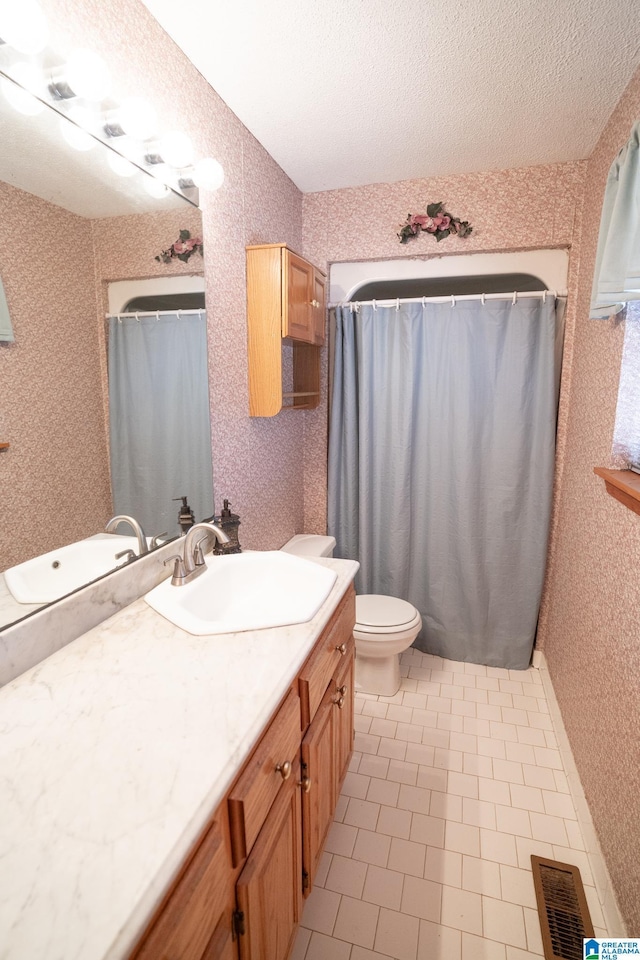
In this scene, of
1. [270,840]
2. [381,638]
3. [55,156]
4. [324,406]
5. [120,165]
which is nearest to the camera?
[270,840]

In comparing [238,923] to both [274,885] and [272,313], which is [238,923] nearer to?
[274,885]

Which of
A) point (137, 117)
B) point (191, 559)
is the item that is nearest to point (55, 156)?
point (137, 117)

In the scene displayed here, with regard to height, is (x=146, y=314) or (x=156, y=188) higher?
(x=156, y=188)

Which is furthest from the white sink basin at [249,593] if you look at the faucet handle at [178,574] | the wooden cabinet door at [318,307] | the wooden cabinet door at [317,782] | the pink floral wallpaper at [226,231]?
the wooden cabinet door at [318,307]

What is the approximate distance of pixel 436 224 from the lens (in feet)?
7.45

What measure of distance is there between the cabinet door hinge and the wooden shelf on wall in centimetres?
121

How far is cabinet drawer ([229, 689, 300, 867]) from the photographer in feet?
2.50

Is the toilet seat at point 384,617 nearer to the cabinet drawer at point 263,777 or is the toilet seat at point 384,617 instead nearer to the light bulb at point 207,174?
the cabinet drawer at point 263,777

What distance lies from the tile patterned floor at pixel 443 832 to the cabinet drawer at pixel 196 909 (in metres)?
0.81

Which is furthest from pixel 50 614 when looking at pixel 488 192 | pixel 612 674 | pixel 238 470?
pixel 488 192

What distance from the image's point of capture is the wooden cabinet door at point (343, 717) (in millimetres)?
1393

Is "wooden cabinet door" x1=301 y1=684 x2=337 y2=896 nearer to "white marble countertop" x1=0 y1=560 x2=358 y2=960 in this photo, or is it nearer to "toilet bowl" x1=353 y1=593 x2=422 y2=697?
"white marble countertop" x1=0 y1=560 x2=358 y2=960

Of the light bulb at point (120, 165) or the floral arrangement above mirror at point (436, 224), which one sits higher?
the floral arrangement above mirror at point (436, 224)

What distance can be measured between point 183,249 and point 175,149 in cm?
27
